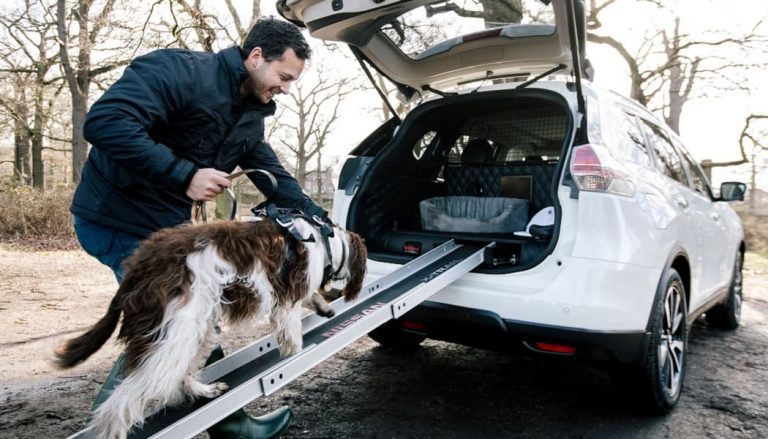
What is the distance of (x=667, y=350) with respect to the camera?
3.12 m

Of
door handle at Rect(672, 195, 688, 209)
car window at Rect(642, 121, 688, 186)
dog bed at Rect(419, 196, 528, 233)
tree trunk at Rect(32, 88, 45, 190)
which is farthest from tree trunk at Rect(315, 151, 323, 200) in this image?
door handle at Rect(672, 195, 688, 209)

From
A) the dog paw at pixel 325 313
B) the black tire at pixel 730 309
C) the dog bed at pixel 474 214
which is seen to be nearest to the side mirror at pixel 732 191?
the black tire at pixel 730 309

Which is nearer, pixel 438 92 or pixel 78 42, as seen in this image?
pixel 438 92

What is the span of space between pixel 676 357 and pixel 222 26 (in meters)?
14.1

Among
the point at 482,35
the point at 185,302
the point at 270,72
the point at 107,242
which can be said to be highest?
the point at 482,35

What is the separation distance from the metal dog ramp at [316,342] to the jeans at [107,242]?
2.03ft

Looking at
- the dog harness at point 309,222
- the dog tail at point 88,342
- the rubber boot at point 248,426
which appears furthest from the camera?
the rubber boot at point 248,426

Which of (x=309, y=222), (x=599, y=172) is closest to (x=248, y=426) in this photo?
(x=309, y=222)

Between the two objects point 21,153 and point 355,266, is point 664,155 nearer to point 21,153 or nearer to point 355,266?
point 355,266

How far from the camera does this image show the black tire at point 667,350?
110 inches

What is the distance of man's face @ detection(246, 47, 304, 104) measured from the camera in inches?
92.0

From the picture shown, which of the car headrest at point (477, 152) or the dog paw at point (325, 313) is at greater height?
the car headrest at point (477, 152)

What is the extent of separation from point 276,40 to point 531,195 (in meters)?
2.49

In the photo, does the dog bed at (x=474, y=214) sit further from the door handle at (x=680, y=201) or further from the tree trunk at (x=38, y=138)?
the tree trunk at (x=38, y=138)
